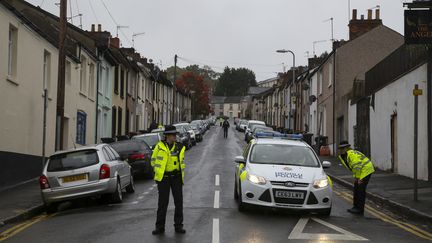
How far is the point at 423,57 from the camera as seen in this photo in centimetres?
1688

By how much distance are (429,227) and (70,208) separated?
314 inches

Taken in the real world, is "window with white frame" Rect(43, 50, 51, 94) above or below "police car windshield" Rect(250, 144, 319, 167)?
above

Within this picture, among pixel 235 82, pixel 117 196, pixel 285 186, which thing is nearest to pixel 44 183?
pixel 117 196

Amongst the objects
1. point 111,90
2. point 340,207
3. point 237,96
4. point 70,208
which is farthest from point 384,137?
point 237,96

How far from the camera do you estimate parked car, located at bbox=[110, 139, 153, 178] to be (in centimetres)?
1908

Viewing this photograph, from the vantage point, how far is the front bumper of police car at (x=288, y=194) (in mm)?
10461

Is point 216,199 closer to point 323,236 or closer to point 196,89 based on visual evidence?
point 323,236

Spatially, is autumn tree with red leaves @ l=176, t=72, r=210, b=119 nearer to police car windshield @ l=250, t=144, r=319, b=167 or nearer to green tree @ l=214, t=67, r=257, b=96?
green tree @ l=214, t=67, r=257, b=96

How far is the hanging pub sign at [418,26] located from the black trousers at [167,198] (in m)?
8.67

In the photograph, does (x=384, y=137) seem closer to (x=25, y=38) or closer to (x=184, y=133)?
(x=25, y=38)

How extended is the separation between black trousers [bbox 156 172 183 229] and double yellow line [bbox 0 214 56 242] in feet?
8.41

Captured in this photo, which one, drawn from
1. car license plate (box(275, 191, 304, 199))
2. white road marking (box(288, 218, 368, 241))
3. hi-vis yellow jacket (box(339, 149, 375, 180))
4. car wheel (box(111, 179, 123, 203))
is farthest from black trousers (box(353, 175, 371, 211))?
car wheel (box(111, 179, 123, 203))

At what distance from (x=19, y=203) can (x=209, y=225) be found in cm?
554

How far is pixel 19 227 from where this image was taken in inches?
399
